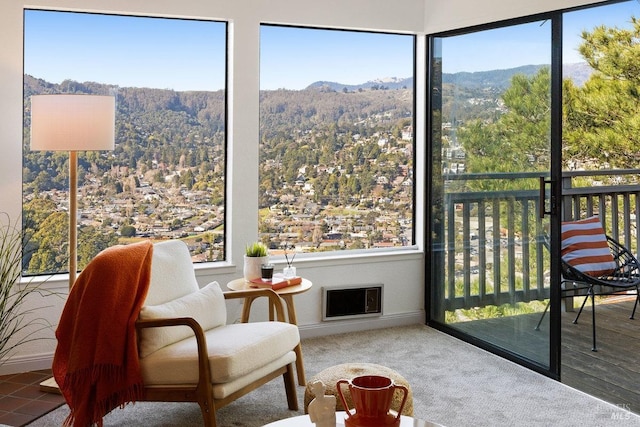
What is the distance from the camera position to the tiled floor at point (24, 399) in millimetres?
3336

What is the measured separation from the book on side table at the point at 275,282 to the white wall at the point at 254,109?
26.7 inches

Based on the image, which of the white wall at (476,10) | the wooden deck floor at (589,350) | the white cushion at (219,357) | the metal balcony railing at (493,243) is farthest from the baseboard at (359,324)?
the white wall at (476,10)

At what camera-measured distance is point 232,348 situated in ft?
9.91

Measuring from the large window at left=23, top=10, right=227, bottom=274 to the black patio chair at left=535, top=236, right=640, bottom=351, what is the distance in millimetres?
2353

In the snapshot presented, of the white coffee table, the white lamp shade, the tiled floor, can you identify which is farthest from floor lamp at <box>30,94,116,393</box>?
the white coffee table

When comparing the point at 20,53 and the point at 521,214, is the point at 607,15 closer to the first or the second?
the point at 521,214

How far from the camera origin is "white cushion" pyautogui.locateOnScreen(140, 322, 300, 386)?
294 centimetres

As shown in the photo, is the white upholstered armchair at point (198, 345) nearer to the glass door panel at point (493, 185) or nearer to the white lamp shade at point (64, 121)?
the white lamp shade at point (64, 121)

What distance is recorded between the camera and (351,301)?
4.89 metres

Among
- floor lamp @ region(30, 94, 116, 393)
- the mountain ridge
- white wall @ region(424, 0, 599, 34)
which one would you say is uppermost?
white wall @ region(424, 0, 599, 34)

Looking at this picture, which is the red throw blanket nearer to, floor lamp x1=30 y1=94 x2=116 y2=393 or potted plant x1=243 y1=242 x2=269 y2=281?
floor lamp x1=30 y1=94 x2=116 y2=393

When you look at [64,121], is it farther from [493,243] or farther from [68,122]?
[493,243]

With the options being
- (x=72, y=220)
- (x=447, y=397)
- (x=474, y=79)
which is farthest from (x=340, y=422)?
(x=474, y=79)

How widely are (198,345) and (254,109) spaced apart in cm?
207
